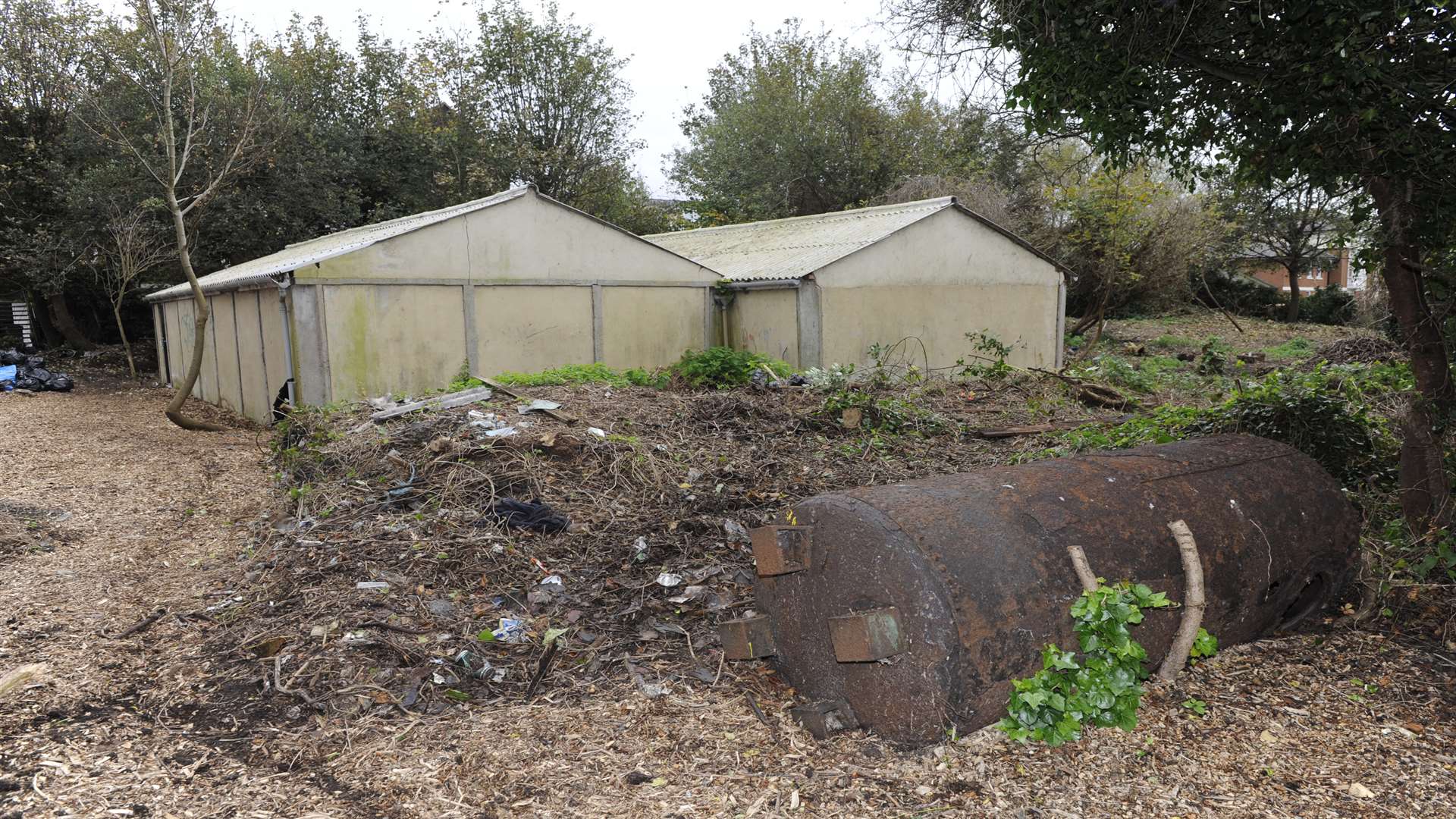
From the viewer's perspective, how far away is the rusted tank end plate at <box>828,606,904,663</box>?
316cm

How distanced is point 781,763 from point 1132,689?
53.3 inches

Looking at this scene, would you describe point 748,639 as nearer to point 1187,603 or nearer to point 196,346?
point 1187,603

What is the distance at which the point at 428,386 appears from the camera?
39.3 feet

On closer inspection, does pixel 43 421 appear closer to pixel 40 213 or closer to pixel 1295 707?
pixel 40 213

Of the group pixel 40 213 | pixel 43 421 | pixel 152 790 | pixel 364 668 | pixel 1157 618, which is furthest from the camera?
pixel 40 213

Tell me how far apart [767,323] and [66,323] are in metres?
19.5

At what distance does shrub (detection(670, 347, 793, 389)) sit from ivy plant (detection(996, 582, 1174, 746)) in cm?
857

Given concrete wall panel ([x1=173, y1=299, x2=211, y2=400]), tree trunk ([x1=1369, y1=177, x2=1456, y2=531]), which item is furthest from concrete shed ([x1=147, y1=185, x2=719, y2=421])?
tree trunk ([x1=1369, y1=177, x2=1456, y2=531])

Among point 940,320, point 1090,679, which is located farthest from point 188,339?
point 1090,679

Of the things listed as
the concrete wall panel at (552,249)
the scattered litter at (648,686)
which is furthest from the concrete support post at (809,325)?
the scattered litter at (648,686)

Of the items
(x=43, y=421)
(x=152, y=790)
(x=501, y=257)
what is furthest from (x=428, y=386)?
(x=152, y=790)

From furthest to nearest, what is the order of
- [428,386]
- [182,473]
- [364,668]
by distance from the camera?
[428,386] < [182,473] < [364,668]

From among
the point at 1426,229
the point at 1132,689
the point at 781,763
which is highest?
the point at 1426,229

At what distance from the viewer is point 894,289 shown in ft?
47.0
